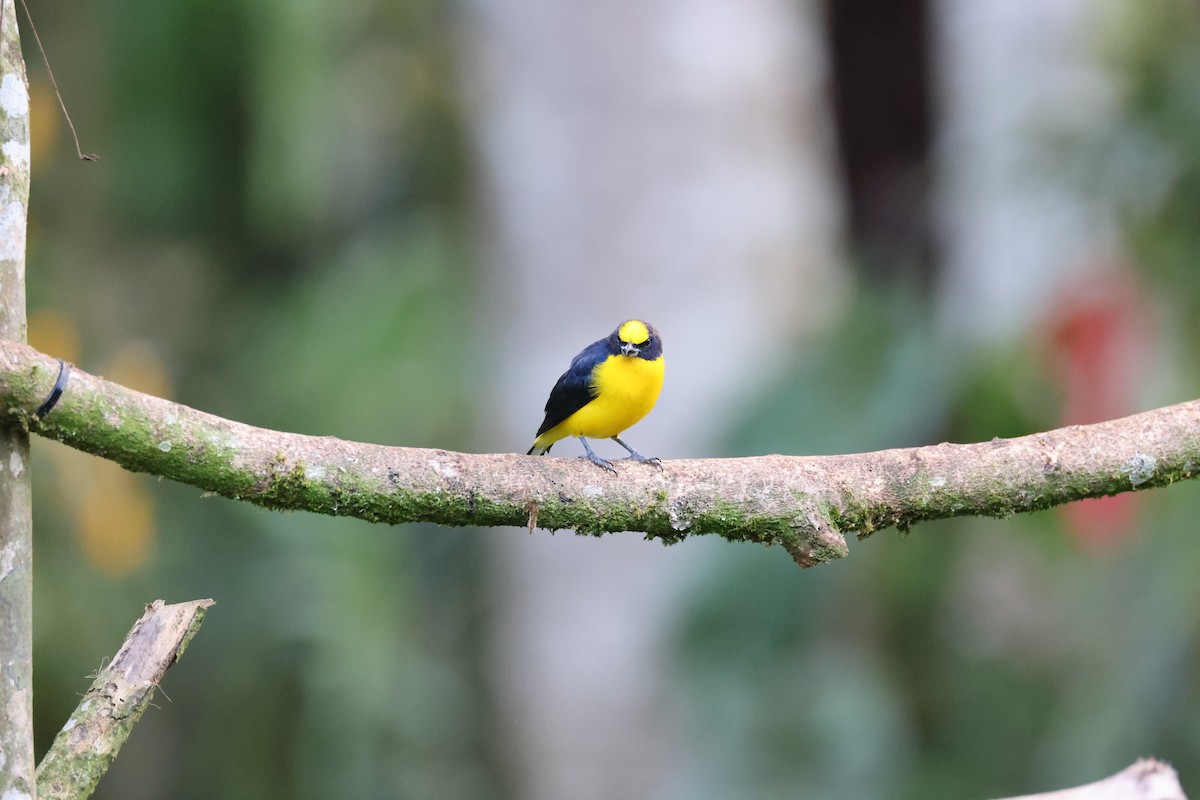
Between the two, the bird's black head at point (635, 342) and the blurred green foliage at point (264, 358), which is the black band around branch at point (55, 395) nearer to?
the bird's black head at point (635, 342)

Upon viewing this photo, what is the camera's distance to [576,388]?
4.29 meters

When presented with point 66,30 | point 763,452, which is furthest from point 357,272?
point 763,452

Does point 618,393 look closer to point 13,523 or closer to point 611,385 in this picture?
point 611,385

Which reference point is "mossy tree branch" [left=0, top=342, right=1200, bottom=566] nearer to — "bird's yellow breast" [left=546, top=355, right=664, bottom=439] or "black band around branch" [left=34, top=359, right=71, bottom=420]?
"black band around branch" [left=34, top=359, right=71, bottom=420]

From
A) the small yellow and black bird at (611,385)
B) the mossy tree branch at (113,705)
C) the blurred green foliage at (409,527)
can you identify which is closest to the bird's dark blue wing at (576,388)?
the small yellow and black bird at (611,385)

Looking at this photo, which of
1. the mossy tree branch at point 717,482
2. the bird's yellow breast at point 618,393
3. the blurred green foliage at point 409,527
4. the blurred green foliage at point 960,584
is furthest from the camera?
the blurred green foliage at point 409,527

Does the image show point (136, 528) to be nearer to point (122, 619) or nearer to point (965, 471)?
point (122, 619)

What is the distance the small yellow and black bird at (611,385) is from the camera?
4.26m

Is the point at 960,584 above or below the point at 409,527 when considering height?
below

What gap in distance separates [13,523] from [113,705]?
412 millimetres

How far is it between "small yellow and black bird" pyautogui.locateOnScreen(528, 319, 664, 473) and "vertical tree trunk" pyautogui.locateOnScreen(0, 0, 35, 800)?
2259mm

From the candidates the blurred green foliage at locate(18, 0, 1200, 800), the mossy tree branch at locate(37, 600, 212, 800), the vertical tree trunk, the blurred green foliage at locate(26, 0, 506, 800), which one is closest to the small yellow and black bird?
the mossy tree branch at locate(37, 600, 212, 800)

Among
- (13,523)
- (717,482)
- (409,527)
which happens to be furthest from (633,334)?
(409,527)

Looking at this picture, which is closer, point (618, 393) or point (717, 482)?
point (717, 482)
